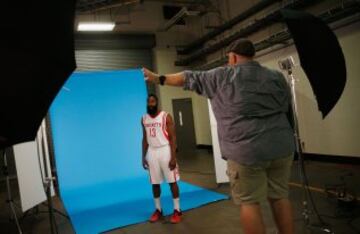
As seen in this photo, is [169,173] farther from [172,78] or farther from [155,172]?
[172,78]


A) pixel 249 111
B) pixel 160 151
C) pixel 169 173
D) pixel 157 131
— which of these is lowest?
pixel 169 173

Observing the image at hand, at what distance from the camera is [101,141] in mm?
5930

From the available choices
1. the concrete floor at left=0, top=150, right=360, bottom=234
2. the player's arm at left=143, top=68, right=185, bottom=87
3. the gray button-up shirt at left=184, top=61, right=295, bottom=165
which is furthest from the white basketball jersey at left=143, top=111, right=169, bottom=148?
the gray button-up shirt at left=184, top=61, right=295, bottom=165

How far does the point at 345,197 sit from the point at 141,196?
310 cm

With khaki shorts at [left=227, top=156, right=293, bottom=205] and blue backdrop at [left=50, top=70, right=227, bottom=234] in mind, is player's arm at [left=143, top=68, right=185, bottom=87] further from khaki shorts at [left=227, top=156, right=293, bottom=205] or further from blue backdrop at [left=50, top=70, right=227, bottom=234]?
blue backdrop at [left=50, top=70, right=227, bottom=234]

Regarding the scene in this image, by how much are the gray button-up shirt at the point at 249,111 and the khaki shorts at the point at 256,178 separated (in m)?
0.05

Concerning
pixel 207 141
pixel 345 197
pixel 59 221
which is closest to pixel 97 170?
pixel 59 221

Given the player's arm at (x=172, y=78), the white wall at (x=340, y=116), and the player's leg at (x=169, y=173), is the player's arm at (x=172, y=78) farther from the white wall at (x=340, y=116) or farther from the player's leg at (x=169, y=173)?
the white wall at (x=340, y=116)

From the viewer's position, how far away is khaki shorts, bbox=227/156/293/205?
1.99m

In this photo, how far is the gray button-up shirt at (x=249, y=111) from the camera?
1.97 m

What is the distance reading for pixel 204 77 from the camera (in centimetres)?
211

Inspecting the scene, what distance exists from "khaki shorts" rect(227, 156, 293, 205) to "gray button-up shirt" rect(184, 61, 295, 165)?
2.0 inches

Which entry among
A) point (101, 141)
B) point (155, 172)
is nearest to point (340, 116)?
point (155, 172)

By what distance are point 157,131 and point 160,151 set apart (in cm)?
25
